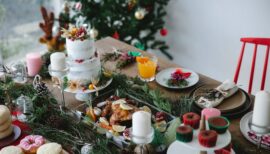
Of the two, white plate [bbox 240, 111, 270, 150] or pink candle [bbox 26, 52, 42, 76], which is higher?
pink candle [bbox 26, 52, 42, 76]

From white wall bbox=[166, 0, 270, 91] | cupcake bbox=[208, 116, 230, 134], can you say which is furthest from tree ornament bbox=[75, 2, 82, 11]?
cupcake bbox=[208, 116, 230, 134]

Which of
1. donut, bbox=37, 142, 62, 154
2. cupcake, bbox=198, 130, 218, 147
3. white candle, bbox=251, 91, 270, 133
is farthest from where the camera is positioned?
donut, bbox=37, 142, 62, 154

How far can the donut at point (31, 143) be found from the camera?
1.53 meters

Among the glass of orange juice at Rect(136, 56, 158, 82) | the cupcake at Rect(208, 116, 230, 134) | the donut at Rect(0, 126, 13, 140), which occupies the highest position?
the cupcake at Rect(208, 116, 230, 134)

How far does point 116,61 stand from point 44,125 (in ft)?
2.44

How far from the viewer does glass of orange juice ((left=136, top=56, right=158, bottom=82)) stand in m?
2.06

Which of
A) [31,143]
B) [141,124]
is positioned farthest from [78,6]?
[141,124]

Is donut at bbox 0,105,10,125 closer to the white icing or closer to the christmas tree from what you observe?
the white icing

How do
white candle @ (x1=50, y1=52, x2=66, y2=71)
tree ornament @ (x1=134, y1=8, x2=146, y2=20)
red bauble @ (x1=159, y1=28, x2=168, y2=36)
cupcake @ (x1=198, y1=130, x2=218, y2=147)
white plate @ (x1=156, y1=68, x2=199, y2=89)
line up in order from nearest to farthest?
cupcake @ (x1=198, y1=130, x2=218, y2=147) < white candle @ (x1=50, y1=52, x2=66, y2=71) < white plate @ (x1=156, y1=68, x2=199, y2=89) < tree ornament @ (x1=134, y1=8, x2=146, y2=20) < red bauble @ (x1=159, y1=28, x2=168, y2=36)

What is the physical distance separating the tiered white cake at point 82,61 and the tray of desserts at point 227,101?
51 centimetres

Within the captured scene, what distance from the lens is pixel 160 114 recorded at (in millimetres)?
1685

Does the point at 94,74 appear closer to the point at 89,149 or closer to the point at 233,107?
the point at 89,149

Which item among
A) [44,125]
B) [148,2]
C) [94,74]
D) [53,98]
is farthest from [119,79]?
[148,2]

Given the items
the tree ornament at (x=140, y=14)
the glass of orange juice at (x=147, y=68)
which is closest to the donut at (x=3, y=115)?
the glass of orange juice at (x=147, y=68)
